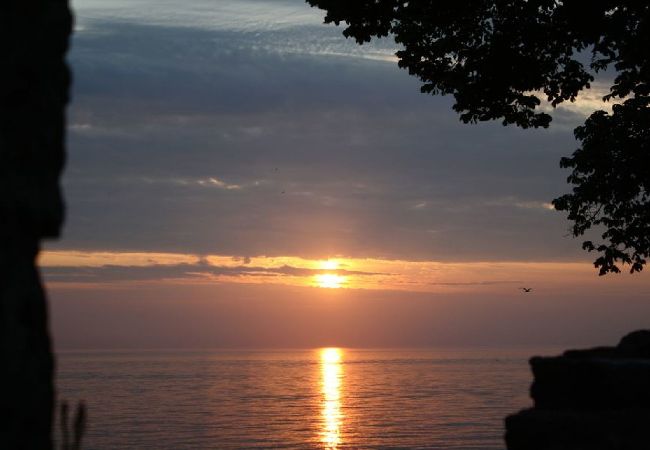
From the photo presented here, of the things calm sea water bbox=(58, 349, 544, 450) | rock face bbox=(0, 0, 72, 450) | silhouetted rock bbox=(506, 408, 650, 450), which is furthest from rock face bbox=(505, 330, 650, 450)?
calm sea water bbox=(58, 349, 544, 450)

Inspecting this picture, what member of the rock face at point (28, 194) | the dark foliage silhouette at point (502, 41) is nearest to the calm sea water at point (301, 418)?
the dark foliage silhouette at point (502, 41)

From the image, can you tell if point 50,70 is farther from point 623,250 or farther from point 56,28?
point 623,250

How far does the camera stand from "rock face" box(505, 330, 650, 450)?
38.8 feet

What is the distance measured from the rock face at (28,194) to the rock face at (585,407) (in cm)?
716

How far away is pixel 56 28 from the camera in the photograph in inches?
286

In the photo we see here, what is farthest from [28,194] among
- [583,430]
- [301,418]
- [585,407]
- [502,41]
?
[301,418]

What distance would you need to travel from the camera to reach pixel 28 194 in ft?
23.0

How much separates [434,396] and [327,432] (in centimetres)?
3770

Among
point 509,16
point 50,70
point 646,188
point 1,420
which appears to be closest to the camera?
point 1,420

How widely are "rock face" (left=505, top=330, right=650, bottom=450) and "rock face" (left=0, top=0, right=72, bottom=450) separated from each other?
7.16m

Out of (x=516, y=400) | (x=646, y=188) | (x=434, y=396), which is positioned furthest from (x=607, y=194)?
(x=434, y=396)

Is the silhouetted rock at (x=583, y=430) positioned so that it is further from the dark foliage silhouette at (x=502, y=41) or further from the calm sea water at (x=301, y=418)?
the calm sea water at (x=301, y=418)

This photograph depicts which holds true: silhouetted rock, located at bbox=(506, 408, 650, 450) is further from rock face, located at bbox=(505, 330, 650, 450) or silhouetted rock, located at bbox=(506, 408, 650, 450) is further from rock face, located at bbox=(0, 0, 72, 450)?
rock face, located at bbox=(0, 0, 72, 450)

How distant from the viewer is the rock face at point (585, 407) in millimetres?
11828
